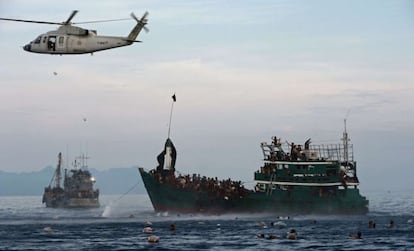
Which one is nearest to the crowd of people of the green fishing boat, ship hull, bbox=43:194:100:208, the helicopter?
the green fishing boat

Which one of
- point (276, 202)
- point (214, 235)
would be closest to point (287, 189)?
point (276, 202)

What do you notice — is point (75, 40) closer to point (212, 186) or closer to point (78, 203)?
point (212, 186)

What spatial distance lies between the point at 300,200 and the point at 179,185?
52.8 ft

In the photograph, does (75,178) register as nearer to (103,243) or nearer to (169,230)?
(169,230)

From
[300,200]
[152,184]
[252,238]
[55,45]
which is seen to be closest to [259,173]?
[300,200]

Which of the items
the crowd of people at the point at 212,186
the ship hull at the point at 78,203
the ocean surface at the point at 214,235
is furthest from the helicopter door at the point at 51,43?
the ship hull at the point at 78,203

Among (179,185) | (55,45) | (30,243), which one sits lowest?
(30,243)

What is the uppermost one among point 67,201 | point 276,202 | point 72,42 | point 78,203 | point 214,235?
point 72,42

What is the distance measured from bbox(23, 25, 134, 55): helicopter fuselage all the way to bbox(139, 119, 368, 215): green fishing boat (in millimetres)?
40521

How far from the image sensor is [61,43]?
214ft

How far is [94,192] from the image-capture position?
181m

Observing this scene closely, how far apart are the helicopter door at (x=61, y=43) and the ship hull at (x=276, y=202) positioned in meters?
41.1

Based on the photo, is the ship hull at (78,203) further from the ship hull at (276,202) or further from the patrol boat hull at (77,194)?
the ship hull at (276,202)

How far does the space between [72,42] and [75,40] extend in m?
0.36
